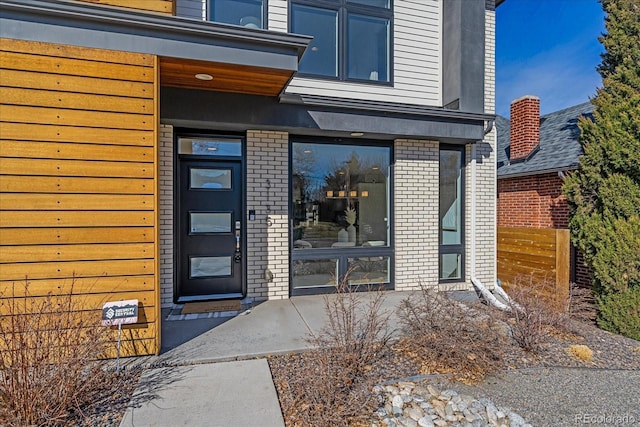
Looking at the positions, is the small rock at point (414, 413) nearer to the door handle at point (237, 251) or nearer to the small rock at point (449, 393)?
the small rock at point (449, 393)

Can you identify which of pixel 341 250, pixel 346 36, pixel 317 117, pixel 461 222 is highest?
pixel 346 36

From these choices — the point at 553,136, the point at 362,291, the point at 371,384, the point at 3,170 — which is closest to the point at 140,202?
the point at 3,170

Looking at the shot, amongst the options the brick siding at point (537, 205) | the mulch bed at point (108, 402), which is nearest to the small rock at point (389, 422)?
the mulch bed at point (108, 402)

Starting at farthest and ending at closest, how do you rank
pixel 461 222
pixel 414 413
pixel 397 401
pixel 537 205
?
1. pixel 537 205
2. pixel 461 222
3. pixel 397 401
4. pixel 414 413

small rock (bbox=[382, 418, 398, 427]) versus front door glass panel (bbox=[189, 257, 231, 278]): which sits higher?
front door glass panel (bbox=[189, 257, 231, 278])

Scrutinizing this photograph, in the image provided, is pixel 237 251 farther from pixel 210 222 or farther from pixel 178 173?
pixel 178 173

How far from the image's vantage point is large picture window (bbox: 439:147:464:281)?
647 centimetres

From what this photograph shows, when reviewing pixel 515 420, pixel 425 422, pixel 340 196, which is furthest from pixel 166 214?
pixel 515 420

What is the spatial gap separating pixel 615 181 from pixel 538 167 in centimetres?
330

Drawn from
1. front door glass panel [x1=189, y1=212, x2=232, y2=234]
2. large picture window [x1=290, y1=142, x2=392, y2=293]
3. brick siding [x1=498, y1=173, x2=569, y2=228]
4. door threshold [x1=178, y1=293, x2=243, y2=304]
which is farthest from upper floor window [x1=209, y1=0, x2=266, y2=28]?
brick siding [x1=498, y1=173, x2=569, y2=228]

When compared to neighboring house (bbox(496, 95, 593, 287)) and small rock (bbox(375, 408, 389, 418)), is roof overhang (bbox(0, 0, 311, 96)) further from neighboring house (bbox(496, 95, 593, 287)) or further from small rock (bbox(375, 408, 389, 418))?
neighboring house (bbox(496, 95, 593, 287))

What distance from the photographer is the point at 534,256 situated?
662 cm

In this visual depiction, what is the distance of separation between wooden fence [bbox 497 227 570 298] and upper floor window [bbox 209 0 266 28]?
18.7ft

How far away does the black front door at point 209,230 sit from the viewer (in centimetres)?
535
